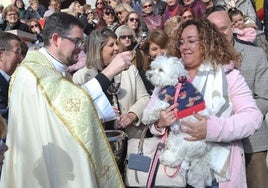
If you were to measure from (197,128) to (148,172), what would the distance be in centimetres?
50

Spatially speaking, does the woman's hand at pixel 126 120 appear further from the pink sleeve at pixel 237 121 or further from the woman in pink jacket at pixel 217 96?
the pink sleeve at pixel 237 121

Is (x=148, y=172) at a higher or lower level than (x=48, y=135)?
lower

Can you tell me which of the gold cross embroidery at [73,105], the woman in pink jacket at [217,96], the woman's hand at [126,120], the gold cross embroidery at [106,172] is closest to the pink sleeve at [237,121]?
the woman in pink jacket at [217,96]

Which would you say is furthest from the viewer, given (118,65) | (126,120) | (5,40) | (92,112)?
(5,40)

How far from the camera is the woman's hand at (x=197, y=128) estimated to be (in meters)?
3.19

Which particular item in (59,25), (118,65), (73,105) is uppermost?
(59,25)

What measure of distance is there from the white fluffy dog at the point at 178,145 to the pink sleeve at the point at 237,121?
12 cm

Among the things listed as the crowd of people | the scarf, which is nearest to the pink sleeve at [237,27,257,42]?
the crowd of people

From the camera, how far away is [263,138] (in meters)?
3.92

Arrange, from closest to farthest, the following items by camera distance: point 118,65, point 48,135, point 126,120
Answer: point 48,135 < point 118,65 < point 126,120

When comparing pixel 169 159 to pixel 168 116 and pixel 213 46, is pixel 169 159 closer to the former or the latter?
pixel 168 116

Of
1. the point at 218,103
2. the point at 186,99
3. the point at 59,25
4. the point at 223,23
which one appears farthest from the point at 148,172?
the point at 223,23

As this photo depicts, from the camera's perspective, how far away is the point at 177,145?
3324 mm

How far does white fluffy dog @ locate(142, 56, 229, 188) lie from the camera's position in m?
3.27
